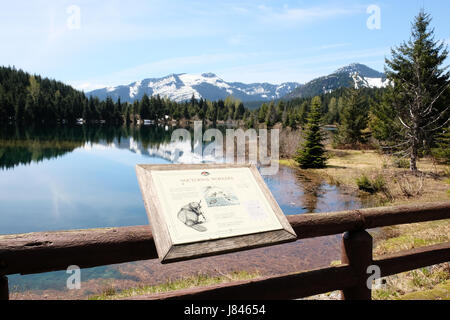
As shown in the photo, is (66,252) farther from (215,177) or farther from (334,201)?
(334,201)

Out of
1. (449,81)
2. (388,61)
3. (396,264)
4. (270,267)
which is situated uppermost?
(388,61)

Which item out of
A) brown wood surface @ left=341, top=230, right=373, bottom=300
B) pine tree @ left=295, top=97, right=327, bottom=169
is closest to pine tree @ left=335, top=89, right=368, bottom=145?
pine tree @ left=295, top=97, right=327, bottom=169

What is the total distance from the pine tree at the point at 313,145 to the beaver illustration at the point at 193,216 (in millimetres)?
28546

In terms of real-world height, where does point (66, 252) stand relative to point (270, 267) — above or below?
above

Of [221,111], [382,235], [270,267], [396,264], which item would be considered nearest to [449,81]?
[382,235]

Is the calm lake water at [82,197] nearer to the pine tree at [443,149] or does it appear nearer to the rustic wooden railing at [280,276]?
the rustic wooden railing at [280,276]

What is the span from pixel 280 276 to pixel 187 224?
4.13 ft

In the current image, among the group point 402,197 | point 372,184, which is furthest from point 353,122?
point 402,197

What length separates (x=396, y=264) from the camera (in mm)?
3709

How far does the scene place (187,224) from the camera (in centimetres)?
237

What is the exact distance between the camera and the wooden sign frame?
2.22 m

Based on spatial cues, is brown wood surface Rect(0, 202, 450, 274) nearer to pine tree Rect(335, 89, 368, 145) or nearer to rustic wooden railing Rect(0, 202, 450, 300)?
rustic wooden railing Rect(0, 202, 450, 300)
